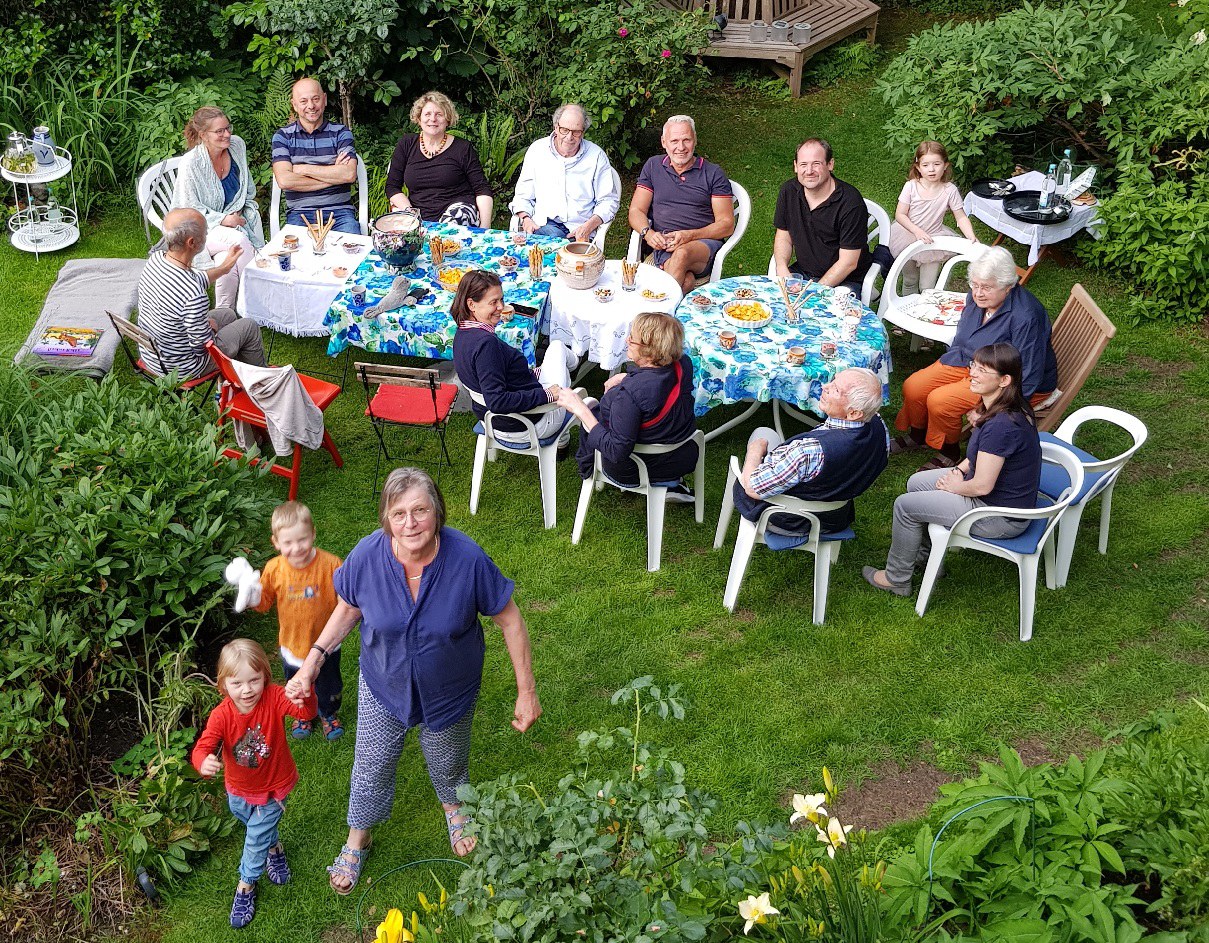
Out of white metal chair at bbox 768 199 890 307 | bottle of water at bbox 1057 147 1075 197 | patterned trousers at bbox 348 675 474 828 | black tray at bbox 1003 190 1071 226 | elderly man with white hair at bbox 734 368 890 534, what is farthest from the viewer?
bottle of water at bbox 1057 147 1075 197

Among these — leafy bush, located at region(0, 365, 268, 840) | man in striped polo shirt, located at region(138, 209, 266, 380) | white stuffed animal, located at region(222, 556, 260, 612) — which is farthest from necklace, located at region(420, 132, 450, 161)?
white stuffed animal, located at region(222, 556, 260, 612)

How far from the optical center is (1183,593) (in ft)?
18.7

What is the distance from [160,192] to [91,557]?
3.75m

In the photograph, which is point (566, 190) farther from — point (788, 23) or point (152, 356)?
point (788, 23)

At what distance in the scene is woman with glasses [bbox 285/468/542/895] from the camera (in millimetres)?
3830

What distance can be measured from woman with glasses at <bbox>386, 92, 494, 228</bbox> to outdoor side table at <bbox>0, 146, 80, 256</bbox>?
260 cm

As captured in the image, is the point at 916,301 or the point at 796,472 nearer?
the point at 796,472

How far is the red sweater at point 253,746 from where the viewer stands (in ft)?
13.1

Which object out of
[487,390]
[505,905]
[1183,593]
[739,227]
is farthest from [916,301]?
[505,905]

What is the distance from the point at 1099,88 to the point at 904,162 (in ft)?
5.18

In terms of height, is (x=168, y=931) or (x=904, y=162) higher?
(x=904, y=162)

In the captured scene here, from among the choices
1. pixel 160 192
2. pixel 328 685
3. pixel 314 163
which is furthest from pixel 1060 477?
pixel 160 192

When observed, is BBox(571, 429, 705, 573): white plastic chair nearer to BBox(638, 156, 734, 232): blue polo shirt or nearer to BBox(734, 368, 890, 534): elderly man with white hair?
BBox(734, 368, 890, 534): elderly man with white hair

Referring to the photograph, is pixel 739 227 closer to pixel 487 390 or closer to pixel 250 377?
pixel 487 390
